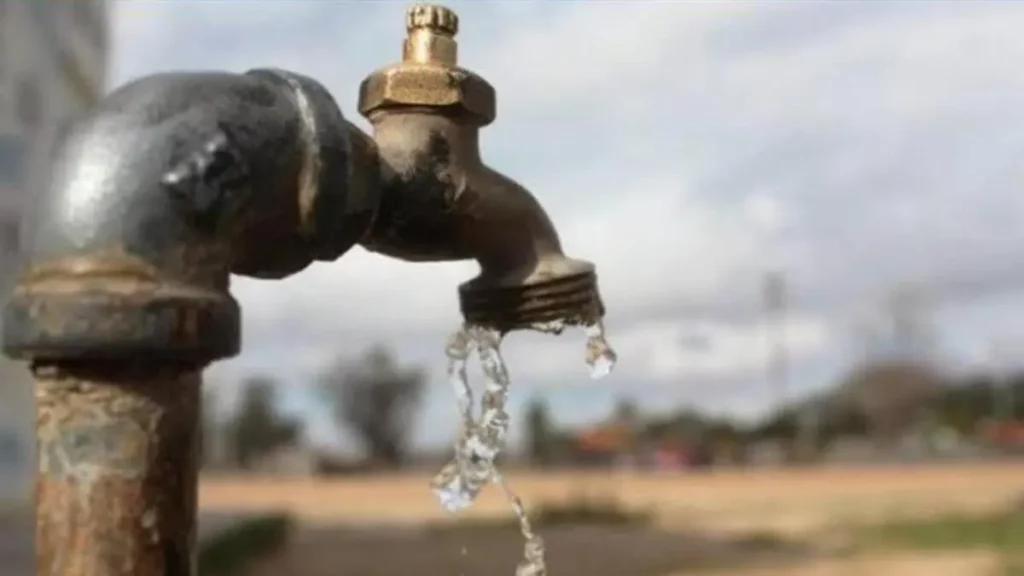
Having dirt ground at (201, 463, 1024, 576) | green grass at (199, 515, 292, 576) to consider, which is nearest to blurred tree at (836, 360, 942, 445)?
dirt ground at (201, 463, 1024, 576)

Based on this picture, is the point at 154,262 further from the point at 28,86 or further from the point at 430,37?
the point at 28,86

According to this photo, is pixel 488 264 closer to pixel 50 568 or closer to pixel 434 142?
pixel 434 142

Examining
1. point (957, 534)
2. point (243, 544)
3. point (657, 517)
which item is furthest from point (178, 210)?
point (657, 517)

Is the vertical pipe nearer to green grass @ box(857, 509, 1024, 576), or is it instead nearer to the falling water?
the falling water

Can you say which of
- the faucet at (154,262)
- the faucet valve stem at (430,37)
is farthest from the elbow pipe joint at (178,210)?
the faucet valve stem at (430,37)

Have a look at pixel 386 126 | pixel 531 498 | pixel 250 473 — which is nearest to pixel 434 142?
pixel 386 126

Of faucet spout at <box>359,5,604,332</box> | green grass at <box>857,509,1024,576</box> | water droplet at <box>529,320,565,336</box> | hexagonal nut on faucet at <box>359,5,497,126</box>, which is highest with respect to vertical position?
hexagonal nut on faucet at <box>359,5,497,126</box>

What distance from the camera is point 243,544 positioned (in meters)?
9.05

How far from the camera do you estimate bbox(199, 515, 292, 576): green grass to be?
8023mm

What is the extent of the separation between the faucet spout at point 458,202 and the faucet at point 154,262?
0.03 metres

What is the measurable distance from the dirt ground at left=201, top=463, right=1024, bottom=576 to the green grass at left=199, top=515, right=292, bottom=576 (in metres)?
0.15

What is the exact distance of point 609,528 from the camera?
11484mm

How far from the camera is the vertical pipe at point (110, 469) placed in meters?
0.68

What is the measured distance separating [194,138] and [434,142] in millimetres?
178
